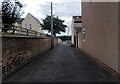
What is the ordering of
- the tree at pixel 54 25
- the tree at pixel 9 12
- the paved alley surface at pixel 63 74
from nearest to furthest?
the paved alley surface at pixel 63 74
the tree at pixel 9 12
the tree at pixel 54 25

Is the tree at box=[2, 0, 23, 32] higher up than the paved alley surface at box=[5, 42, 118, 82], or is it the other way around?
the tree at box=[2, 0, 23, 32]

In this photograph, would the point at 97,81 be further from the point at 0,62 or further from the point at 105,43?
the point at 0,62

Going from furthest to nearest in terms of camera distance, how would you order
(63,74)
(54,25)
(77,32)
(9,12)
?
(54,25)
(77,32)
(9,12)
(63,74)

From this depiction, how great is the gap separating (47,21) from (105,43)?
25.7m

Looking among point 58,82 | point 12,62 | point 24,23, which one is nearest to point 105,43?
point 58,82

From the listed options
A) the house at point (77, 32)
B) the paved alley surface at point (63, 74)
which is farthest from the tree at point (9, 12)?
the house at point (77, 32)

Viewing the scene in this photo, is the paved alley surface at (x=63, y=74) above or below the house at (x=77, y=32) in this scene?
below

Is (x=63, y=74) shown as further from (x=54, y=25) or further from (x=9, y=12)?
(x=54, y=25)

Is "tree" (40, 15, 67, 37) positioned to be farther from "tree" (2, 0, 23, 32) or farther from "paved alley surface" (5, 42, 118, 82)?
"paved alley surface" (5, 42, 118, 82)

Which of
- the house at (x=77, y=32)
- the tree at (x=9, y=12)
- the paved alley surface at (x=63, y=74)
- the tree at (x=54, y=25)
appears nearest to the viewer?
the paved alley surface at (x=63, y=74)

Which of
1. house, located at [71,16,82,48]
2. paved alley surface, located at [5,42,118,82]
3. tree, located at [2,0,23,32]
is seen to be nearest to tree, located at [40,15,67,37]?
house, located at [71,16,82,48]

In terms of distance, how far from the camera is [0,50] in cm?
361

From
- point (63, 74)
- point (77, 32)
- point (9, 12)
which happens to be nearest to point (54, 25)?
point (77, 32)

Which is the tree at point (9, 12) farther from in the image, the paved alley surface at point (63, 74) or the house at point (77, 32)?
the house at point (77, 32)
